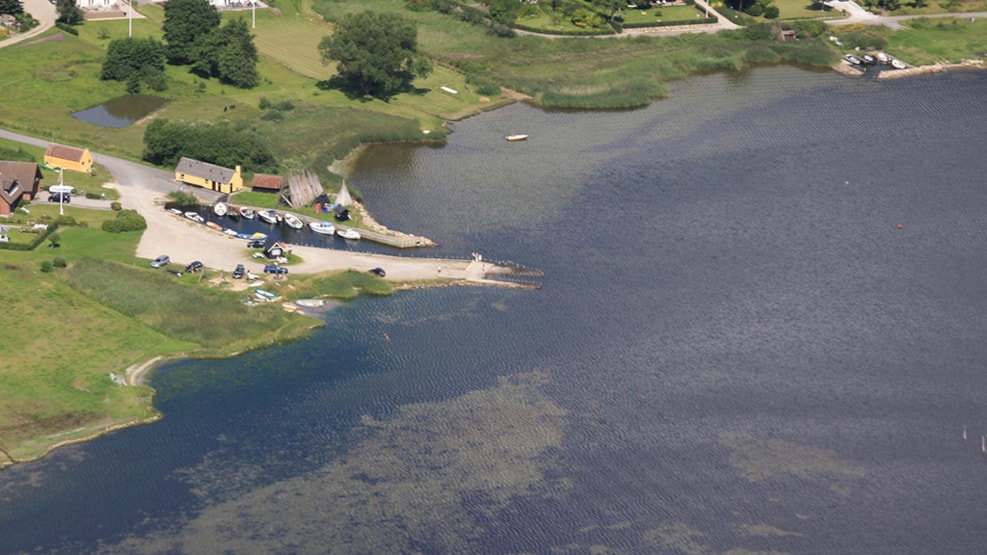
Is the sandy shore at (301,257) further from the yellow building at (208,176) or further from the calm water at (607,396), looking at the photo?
the yellow building at (208,176)

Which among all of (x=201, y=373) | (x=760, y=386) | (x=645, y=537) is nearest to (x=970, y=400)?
(x=760, y=386)

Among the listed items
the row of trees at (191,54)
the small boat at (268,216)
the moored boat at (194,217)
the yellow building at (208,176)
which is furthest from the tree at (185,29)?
the moored boat at (194,217)

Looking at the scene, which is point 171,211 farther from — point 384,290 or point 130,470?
point 130,470

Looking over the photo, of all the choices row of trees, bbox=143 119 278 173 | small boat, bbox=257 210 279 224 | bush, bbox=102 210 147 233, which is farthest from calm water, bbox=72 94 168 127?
small boat, bbox=257 210 279 224

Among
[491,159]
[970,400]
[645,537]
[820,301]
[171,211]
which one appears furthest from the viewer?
[491,159]

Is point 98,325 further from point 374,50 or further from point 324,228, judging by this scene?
point 374,50
